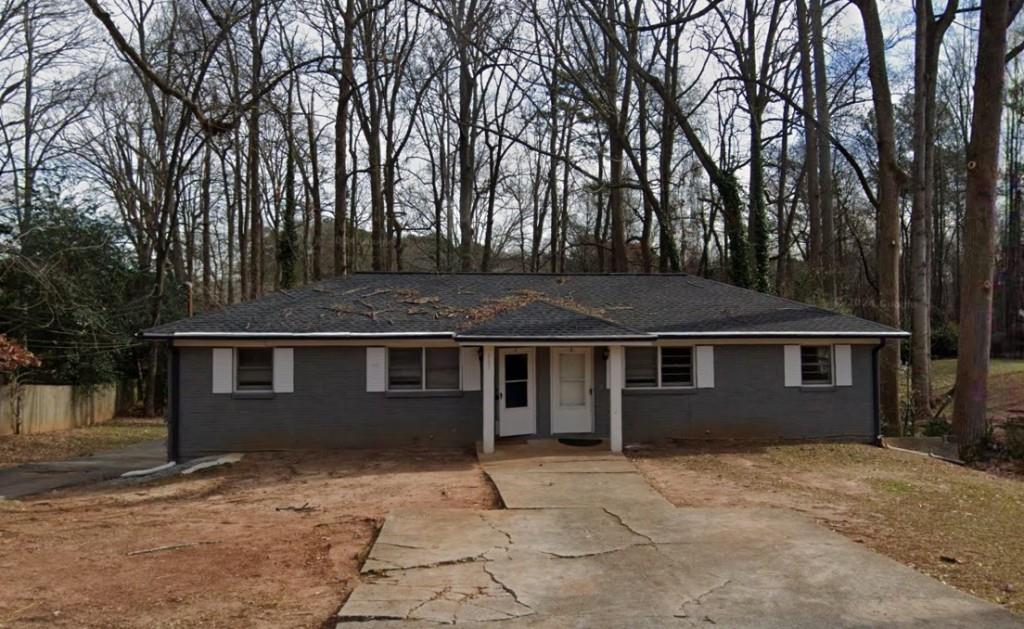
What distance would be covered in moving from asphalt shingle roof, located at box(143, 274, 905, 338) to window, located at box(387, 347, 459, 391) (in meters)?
0.50

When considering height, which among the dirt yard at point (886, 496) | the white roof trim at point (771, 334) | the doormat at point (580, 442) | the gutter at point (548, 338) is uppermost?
the white roof trim at point (771, 334)

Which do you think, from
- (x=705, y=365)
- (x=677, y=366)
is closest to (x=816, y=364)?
(x=705, y=365)

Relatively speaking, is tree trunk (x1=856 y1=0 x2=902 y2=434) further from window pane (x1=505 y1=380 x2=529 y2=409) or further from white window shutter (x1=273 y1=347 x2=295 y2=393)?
white window shutter (x1=273 y1=347 x2=295 y2=393)

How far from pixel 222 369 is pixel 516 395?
5585 millimetres

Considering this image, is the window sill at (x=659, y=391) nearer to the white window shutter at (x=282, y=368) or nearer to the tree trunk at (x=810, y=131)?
the white window shutter at (x=282, y=368)

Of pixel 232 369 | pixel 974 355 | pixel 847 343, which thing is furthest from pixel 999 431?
pixel 232 369

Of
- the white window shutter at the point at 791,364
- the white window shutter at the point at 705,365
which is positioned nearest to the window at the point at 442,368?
the white window shutter at the point at 705,365

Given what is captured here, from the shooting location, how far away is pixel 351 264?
3145cm

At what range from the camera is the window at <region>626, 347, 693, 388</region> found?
14625mm

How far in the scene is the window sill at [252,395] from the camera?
1371 centimetres

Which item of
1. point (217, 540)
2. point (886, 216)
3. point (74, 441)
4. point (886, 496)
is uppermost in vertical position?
point (886, 216)

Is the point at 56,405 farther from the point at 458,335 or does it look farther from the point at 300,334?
the point at 458,335

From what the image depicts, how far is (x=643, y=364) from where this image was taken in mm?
14664

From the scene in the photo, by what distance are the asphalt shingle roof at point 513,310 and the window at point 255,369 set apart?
53 centimetres
